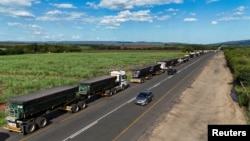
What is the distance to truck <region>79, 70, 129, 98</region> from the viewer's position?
1311 inches

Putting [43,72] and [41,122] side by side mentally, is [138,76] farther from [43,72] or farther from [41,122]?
[41,122]

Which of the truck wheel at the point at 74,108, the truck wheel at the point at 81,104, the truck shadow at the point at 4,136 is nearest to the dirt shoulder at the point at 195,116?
the truck wheel at the point at 74,108

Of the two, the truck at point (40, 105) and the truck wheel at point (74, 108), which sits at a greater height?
the truck at point (40, 105)

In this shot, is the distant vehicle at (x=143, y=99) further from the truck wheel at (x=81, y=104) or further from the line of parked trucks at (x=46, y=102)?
the truck wheel at (x=81, y=104)

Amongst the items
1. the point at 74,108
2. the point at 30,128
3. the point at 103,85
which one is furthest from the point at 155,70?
the point at 30,128

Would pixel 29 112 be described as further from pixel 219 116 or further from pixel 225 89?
pixel 225 89

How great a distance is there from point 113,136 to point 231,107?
17915 millimetres

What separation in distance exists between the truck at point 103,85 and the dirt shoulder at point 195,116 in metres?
9.50

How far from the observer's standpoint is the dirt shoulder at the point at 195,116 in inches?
894

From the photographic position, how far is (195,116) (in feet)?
95.1

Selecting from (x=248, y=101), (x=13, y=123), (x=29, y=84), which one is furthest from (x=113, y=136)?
(x=29, y=84)

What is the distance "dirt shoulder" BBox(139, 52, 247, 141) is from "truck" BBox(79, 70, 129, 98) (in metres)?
9.50

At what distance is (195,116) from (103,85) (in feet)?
44.1

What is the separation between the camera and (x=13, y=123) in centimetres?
2316
